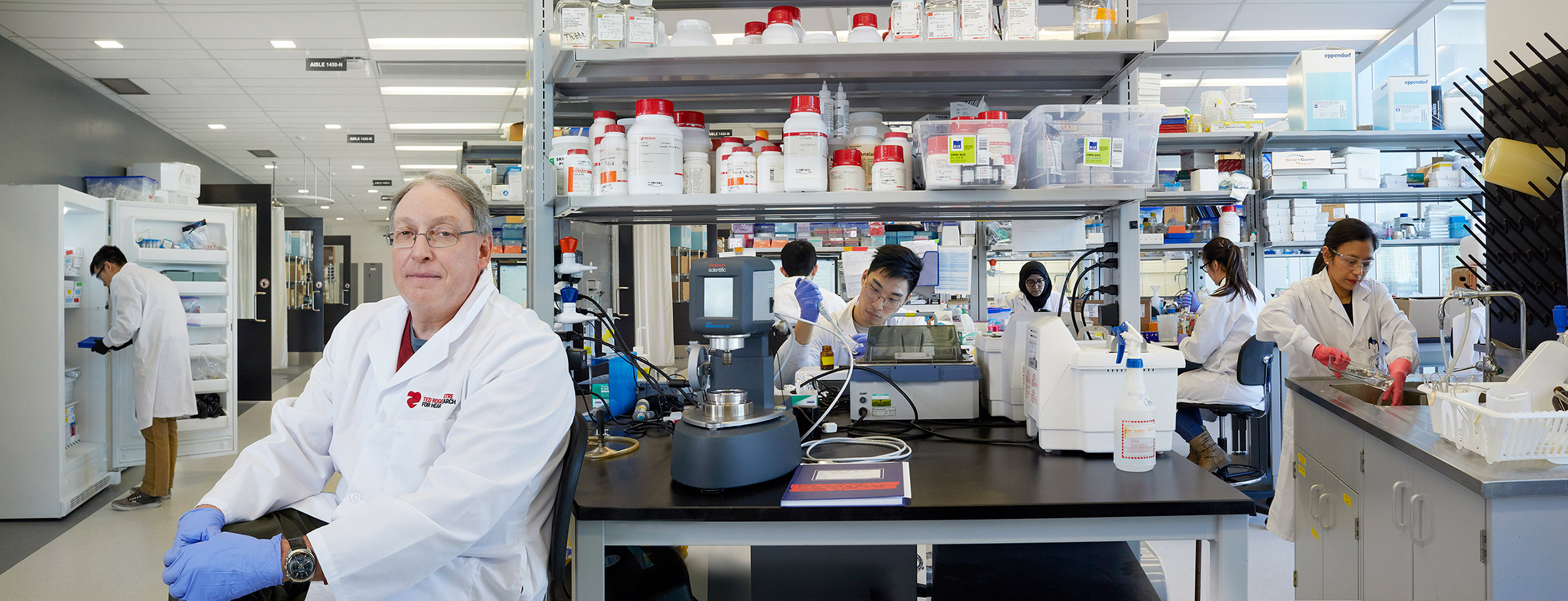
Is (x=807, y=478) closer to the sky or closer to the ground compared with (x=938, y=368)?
closer to the ground

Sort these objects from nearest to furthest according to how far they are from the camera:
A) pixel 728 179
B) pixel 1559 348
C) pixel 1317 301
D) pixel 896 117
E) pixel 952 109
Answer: pixel 1559 348, pixel 728 179, pixel 952 109, pixel 896 117, pixel 1317 301

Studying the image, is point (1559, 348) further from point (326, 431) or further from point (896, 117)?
point (326, 431)

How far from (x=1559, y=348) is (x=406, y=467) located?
2385mm

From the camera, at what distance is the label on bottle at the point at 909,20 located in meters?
1.96

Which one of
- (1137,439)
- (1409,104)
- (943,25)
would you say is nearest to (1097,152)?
(943,25)

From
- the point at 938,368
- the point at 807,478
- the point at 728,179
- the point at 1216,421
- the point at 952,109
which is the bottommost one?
the point at 1216,421

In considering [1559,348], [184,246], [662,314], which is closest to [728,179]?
[1559,348]

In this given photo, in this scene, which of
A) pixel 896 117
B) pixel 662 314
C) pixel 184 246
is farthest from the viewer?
pixel 662 314

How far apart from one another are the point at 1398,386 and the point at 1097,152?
1.24 m

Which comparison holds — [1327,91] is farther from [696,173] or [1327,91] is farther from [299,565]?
[299,565]

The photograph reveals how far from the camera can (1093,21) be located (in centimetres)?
196

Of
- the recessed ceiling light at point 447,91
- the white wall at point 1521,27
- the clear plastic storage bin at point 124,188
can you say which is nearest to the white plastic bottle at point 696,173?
the white wall at point 1521,27

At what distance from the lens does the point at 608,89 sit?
2.26m

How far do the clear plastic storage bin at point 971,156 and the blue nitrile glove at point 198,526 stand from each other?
1572 mm
